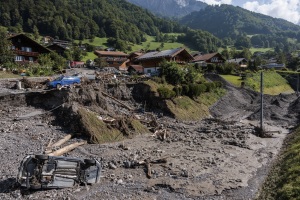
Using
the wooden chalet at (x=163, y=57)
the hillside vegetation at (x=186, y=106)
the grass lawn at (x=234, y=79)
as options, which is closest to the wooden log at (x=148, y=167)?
the hillside vegetation at (x=186, y=106)

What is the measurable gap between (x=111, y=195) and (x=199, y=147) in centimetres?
1311

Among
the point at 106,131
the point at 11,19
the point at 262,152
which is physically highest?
the point at 11,19

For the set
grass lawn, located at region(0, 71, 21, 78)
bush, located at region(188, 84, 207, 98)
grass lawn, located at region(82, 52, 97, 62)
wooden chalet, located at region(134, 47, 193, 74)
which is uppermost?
grass lawn, located at region(82, 52, 97, 62)

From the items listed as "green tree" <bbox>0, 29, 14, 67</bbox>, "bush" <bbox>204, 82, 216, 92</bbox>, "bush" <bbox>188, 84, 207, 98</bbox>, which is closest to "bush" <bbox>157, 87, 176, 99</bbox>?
"bush" <bbox>188, 84, 207, 98</bbox>

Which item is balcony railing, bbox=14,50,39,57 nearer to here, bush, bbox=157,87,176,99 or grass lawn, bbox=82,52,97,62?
bush, bbox=157,87,176,99

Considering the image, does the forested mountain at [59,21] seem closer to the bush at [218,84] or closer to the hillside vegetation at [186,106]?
the bush at [218,84]

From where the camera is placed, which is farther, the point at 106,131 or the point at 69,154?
the point at 106,131

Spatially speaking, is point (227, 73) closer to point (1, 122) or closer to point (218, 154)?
point (218, 154)

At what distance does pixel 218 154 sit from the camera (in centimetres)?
2588

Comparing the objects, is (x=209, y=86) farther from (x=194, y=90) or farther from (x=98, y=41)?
(x=98, y=41)

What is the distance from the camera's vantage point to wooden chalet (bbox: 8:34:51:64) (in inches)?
2373

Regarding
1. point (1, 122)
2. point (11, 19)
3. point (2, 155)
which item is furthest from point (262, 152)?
point (11, 19)

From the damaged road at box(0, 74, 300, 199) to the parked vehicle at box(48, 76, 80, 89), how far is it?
→ 1.54 meters

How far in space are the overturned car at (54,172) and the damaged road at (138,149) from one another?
1.55 ft
